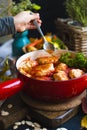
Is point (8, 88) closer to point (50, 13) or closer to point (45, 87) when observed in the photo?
point (45, 87)

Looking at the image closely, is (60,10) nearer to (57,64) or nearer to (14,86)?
(57,64)

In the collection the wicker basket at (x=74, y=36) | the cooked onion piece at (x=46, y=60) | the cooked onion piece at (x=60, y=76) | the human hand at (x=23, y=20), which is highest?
the human hand at (x=23, y=20)

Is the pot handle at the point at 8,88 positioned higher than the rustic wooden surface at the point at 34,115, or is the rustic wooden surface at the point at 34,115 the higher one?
the pot handle at the point at 8,88

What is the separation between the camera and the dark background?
131cm

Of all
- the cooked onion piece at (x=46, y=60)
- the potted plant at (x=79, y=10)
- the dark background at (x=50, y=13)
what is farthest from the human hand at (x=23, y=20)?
the dark background at (x=50, y=13)

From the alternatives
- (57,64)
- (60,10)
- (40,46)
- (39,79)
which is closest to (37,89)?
(39,79)

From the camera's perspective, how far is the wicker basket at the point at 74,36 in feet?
3.58

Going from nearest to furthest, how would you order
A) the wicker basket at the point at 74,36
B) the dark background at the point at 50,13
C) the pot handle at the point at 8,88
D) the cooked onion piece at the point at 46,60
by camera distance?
the pot handle at the point at 8,88 < the cooked onion piece at the point at 46,60 < the wicker basket at the point at 74,36 < the dark background at the point at 50,13

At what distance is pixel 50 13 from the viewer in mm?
1325

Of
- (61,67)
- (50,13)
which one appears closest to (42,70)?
(61,67)

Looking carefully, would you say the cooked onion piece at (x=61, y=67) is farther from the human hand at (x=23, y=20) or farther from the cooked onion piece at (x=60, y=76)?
the human hand at (x=23, y=20)

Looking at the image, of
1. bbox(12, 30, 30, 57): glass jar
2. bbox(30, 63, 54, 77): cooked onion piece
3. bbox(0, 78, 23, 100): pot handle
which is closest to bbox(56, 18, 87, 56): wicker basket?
bbox(12, 30, 30, 57): glass jar

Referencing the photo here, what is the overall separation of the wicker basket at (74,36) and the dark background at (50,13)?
0.11 meters

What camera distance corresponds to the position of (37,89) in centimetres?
78
